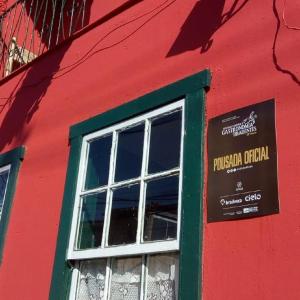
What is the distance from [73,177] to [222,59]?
147 centimetres

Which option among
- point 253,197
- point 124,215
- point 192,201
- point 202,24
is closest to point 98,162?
point 124,215

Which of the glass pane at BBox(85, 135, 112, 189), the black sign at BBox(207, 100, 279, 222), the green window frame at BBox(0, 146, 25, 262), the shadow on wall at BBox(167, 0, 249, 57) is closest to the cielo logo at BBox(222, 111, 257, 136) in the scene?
the black sign at BBox(207, 100, 279, 222)

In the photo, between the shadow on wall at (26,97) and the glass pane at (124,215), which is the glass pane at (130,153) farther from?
the shadow on wall at (26,97)

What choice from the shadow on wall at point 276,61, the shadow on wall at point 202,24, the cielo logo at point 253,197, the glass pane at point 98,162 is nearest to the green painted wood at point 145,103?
the glass pane at point 98,162

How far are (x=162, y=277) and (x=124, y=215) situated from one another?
58 cm

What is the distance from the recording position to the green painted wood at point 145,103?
314cm

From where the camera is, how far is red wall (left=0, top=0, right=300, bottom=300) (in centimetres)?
245

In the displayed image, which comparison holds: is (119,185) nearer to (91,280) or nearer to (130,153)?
(130,153)

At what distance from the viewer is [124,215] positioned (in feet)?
10.8

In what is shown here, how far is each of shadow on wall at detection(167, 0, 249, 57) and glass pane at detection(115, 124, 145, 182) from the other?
2.05 ft

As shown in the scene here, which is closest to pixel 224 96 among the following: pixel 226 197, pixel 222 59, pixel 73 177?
pixel 222 59

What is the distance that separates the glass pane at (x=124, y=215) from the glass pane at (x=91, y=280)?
0.65 feet

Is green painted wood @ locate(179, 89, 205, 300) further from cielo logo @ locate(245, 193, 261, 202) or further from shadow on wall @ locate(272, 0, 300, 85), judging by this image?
shadow on wall @ locate(272, 0, 300, 85)

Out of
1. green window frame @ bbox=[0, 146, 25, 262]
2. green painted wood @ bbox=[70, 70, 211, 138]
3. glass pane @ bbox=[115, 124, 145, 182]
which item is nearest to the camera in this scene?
green painted wood @ bbox=[70, 70, 211, 138]
